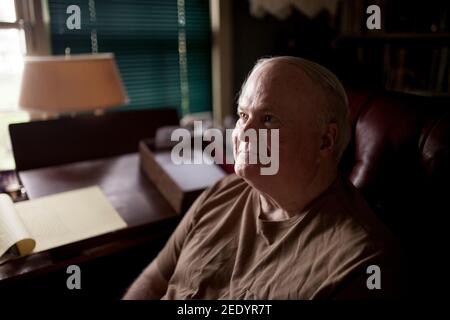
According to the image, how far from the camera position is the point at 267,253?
87 centimetres

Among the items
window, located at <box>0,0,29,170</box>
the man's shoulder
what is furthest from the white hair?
window, located at <box>0,0,29,170</box>

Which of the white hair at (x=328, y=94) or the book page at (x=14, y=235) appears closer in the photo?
the white hair at (x=328, y=94)

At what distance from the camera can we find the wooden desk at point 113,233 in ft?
3.21

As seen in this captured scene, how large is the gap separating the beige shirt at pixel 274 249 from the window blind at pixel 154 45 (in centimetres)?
159

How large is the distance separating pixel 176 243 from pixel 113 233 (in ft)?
0.58

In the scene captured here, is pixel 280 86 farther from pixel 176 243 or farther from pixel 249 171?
pixel 176 243

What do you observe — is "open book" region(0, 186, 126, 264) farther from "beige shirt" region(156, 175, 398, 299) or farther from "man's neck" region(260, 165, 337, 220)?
"man's neck" region(260, 165, 337, 220)

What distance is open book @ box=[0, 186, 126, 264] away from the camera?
3.21 feet

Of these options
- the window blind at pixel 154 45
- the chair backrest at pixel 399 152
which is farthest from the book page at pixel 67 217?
the window blind at pixel 154 45

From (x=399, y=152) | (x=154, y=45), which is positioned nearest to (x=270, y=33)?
(x=154, y=45)

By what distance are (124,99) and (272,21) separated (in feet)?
4.34

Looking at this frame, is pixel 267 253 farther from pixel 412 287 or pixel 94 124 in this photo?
pixel 94 124

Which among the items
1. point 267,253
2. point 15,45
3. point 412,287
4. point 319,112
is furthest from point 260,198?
point 15,45

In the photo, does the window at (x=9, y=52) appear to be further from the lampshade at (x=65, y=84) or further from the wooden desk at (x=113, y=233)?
the wooden desk at (x=113, y=233)
